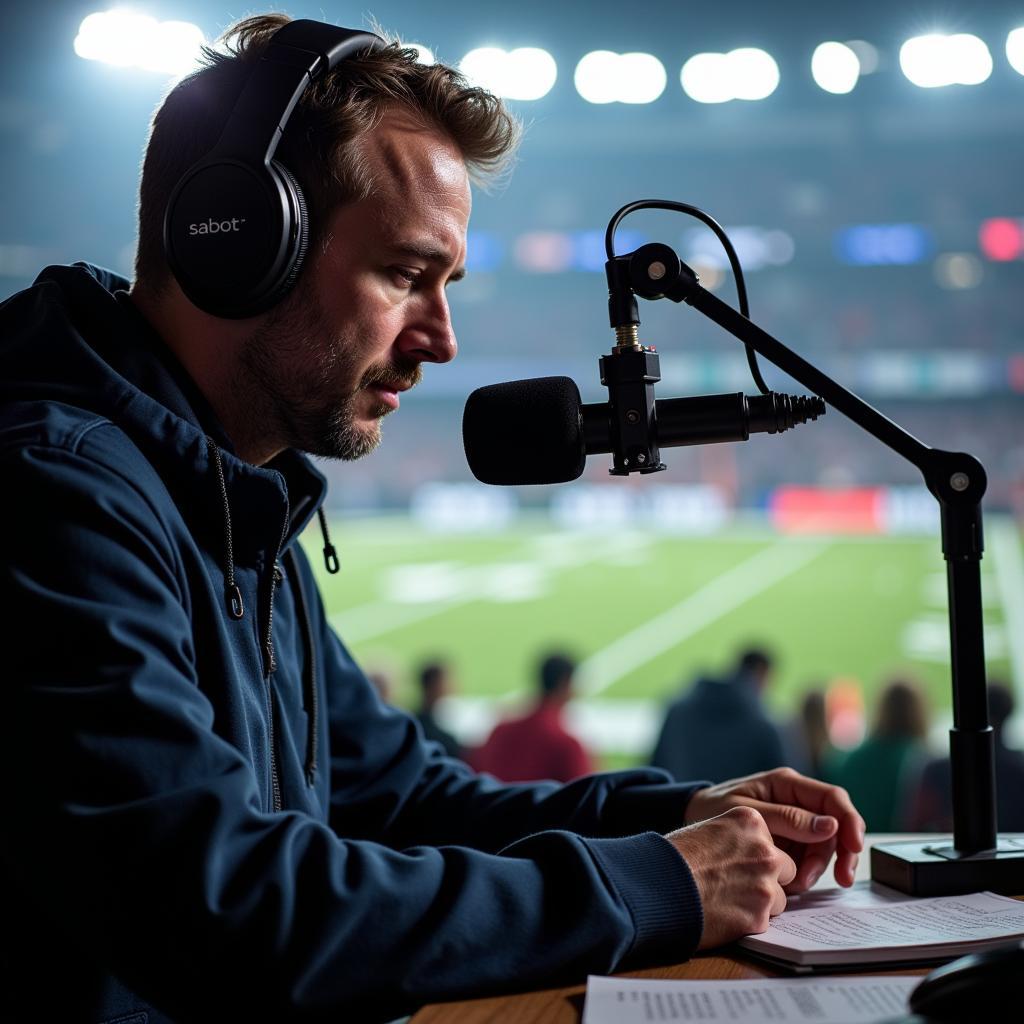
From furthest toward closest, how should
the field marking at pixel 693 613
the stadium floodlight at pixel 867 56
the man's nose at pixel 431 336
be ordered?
the stadium floodlight at pixel 867 56
the field marking at pixel 693 613
the man's nose at pixel 431 336

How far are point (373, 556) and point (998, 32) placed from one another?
1008cm

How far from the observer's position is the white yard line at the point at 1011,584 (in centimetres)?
1108

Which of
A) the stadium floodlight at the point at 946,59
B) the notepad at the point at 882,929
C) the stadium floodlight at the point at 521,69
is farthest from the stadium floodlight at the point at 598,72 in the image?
the notepad at the point at 882,929

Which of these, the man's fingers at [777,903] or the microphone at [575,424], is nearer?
the man's fingers at [777,903]

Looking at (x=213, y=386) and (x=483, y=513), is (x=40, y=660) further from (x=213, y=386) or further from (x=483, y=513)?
(x=483, y=513)

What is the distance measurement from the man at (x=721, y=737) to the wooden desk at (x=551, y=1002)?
335cm

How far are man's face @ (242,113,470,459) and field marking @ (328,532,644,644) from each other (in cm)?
975

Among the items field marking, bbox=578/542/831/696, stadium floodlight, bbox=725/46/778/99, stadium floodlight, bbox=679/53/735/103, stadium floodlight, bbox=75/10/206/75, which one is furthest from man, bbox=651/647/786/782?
stadium floodlight, bbox=725/46/778/99

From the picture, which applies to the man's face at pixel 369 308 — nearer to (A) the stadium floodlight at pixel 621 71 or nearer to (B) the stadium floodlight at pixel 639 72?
(A) the stadium floodlight at pixel 621 71

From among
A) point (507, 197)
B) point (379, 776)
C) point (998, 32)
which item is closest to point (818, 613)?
point (998, 32)

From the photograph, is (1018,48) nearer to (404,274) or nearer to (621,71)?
(621,71)

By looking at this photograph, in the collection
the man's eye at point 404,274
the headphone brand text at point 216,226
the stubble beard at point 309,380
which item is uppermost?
the headphone brand text at point 216,226

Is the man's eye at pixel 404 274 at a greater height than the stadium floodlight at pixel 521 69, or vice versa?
the stadium floodlight at pixel 521 69

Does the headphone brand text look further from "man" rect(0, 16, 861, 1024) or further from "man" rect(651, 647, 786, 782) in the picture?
"man" rect(651, 647, 786, 782)
